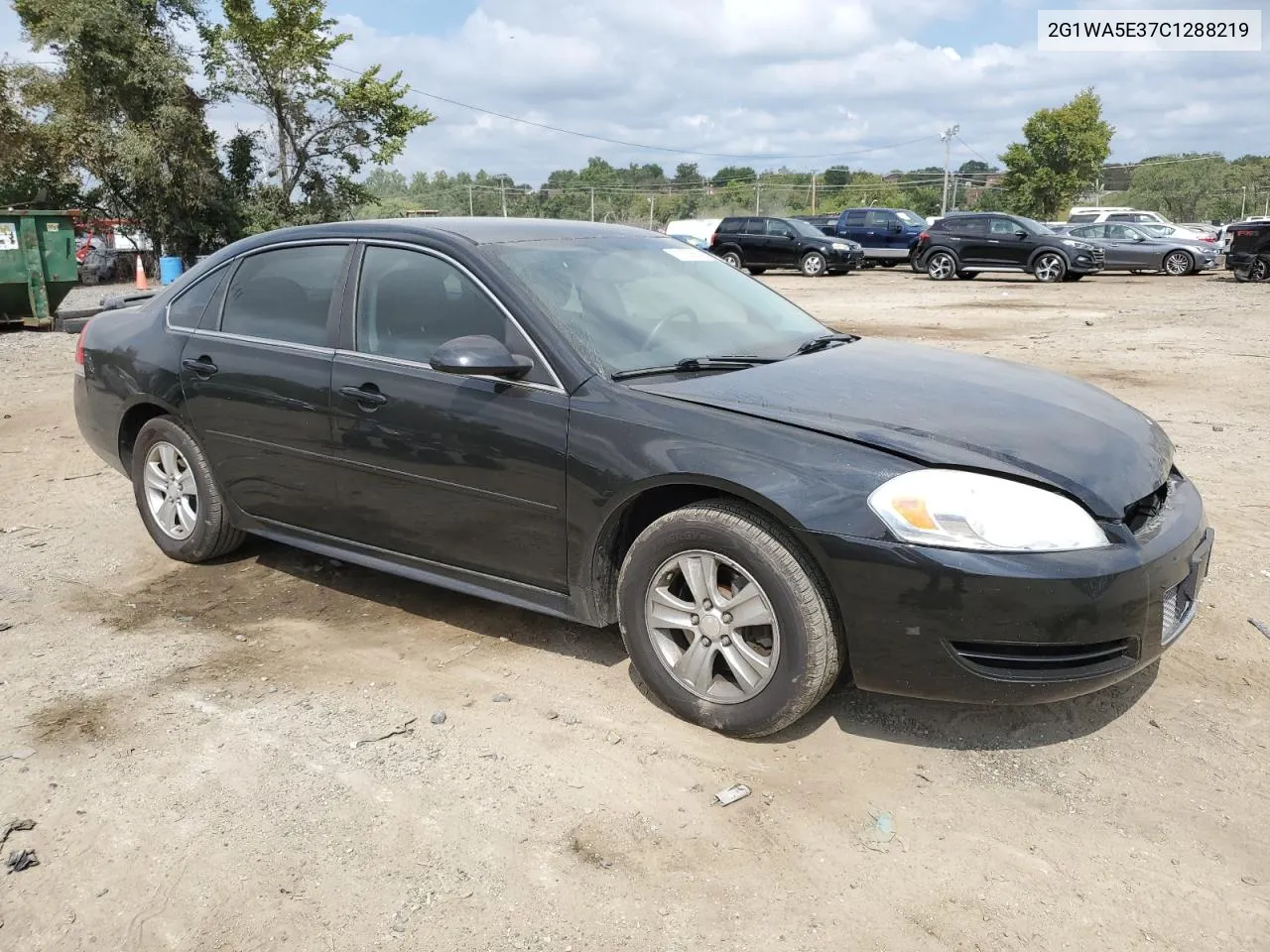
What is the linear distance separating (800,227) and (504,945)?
27.4 meters

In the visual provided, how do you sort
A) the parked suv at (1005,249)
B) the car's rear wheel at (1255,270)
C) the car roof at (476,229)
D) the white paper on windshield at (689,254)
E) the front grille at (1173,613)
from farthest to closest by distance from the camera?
the parked suv at (1005,249) < the car's rear wheel at (1255,270) < the white paper on windshield at (689,254) < the car roof at (476,229) < the front grille at (1173,613)

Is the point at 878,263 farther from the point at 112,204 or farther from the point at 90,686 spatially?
the point at 90,686

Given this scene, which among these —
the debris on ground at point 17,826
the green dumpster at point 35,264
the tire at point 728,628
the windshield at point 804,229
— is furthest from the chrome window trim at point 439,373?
the windshield at point 804,229

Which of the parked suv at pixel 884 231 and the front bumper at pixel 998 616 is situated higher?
the parked suv at pixel 884 231

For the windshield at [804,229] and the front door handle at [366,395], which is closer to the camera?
the front door handle at [366,395]

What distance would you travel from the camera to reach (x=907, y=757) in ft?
10.6

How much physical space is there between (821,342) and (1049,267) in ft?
74.1

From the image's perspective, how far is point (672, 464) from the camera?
3242 mm

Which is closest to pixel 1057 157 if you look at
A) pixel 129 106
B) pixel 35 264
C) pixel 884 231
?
pixel 884 231

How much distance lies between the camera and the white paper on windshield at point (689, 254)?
452cm

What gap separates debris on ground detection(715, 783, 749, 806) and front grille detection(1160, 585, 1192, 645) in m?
1.32

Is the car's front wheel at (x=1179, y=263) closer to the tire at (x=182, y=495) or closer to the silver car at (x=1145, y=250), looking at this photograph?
the silver car at (x=1145, y=250)

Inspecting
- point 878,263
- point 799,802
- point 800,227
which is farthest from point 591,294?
point 878,263

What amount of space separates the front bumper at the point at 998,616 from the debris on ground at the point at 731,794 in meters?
0.46
